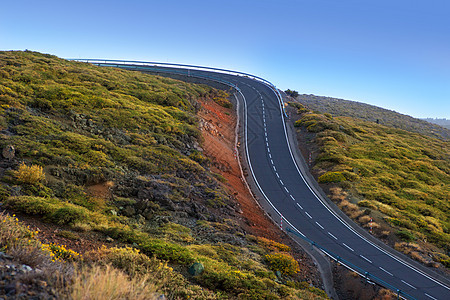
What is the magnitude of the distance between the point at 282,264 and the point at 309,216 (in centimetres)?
1011

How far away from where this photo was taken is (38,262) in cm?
573

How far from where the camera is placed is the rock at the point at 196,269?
8851 millimetres

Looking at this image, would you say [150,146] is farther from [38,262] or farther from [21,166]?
[38,262]

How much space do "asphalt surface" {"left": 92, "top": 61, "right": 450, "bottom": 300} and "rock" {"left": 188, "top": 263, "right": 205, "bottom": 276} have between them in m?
10.9

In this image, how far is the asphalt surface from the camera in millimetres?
16891

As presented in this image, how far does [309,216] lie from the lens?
23.1 meters

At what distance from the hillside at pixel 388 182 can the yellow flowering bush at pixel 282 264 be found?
10.5m

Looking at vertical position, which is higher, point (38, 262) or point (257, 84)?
point (257, 84)

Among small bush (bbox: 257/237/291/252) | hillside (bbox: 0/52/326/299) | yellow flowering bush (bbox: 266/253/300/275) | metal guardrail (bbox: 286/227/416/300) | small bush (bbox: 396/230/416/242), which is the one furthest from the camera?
small bush (bbox: 396/230/416/242)

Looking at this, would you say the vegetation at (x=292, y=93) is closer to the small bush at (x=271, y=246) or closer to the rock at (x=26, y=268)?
the small bush at (x=271, y=246)

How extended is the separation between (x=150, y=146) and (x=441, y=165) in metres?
37.6

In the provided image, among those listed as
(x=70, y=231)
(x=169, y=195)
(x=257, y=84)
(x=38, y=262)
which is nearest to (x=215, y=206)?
(x=169, y=195)

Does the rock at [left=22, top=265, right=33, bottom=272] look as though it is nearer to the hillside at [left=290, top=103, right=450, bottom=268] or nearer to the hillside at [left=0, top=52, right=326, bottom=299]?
the hillside at [left=0, top=52, right=326, bottom=299]

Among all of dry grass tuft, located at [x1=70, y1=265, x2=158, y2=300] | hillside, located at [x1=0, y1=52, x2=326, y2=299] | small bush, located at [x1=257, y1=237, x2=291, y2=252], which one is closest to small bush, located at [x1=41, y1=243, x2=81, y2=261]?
hillside, located at [x1=0, y1=52, x2=326, y2=299]
